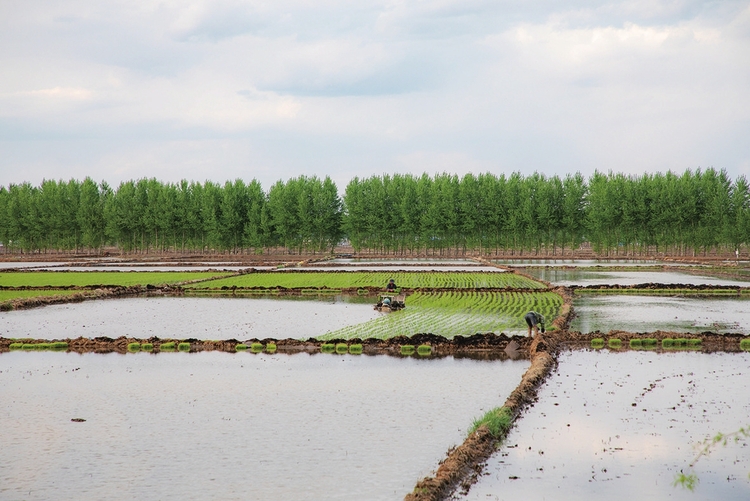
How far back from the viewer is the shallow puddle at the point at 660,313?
26.5 m

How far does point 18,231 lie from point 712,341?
10928 cm

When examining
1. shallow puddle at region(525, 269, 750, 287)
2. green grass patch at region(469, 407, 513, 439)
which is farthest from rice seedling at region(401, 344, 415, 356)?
shallow puddle at region(525, 269, 750, 287)

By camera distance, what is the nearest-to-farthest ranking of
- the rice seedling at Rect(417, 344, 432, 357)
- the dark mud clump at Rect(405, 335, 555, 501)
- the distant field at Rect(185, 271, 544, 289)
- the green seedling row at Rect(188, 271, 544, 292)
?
1. the dark mud clump at Rect(405, 335, 555, 501)
2. the rice seedling at Rect(417, 344, 432, 357)
3. the green seedling row at Rect(188, 271, 544, 292)
4. the distant field at Rect(185, 271, 544, 289)

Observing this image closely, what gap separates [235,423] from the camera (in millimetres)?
14172

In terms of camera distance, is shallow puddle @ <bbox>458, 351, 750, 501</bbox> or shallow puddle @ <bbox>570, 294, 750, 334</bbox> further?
shallow puddle @ <bbox>570, 294, 750, 334</bbox>

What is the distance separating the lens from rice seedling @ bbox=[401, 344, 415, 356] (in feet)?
71.6

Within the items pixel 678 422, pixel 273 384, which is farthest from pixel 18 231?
pixel 678 422

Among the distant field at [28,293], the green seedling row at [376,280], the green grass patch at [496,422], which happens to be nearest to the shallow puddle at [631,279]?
the green seedling row at [376,280]

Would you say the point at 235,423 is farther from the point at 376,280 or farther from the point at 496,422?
the point at 376,280

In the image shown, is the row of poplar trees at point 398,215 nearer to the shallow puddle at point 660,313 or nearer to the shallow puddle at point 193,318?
the shallow puddle at point 660,313

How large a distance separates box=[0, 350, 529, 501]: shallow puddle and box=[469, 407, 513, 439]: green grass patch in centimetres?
43

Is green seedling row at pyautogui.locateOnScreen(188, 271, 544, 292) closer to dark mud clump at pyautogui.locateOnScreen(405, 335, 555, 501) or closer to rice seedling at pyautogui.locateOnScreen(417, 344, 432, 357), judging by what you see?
rice seedling at pyautogui.locateOnScreen(417, 344, 432, 357)

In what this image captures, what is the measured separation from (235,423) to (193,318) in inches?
684

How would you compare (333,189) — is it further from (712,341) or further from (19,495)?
(19,495)
